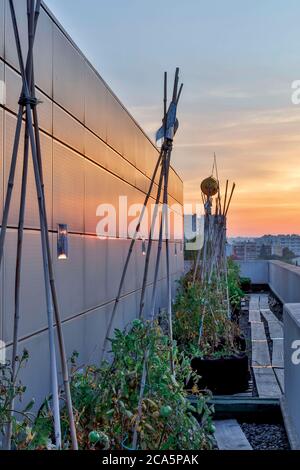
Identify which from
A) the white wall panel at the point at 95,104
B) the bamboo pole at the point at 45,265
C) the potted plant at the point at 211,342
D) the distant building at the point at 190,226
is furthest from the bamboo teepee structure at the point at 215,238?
the distant building at the point at 190,226

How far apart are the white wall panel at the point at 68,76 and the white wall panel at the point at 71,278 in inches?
34.0

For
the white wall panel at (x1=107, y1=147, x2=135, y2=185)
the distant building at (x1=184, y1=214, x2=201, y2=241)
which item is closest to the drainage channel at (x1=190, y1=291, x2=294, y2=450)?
the white wall panel at (x1=107, y1=147, x2=135, y2=185)

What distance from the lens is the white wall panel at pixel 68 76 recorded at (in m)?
3.49

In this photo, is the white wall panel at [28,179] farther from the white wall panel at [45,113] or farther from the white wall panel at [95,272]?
the white wall panel at [95,272]

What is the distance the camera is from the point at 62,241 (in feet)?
11.6

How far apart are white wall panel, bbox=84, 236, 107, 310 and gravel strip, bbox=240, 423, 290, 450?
1.39 meters

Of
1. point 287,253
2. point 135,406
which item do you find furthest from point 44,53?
point 287,253

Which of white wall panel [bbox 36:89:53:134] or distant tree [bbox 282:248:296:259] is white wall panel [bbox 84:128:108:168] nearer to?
white wall panel [bbox 36:89:53:134]

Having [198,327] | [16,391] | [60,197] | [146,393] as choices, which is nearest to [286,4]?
[60,197]

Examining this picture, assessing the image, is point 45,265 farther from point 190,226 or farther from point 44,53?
→ point 190,226

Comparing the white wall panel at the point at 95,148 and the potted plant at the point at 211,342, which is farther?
the potted plant at the point at 211,342

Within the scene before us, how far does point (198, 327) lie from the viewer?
Answer: 510 centimetres
